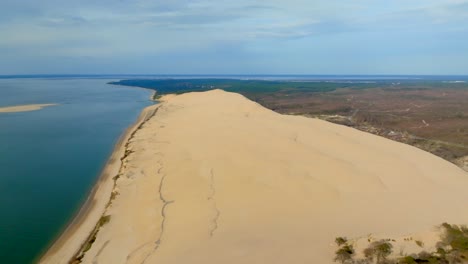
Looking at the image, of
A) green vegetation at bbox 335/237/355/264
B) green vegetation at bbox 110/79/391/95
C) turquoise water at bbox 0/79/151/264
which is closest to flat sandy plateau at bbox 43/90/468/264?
green vegetation at bbox 335/237/355/264

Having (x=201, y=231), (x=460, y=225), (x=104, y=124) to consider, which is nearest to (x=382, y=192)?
(x=460, y=225)

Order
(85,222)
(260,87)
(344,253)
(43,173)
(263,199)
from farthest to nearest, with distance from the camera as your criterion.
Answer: (260,87), (43,173), (263,199), (85,222), (344,253)

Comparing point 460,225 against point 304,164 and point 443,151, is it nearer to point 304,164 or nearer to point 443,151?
point 304,164

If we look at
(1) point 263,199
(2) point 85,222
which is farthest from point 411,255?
(2) point 85,222

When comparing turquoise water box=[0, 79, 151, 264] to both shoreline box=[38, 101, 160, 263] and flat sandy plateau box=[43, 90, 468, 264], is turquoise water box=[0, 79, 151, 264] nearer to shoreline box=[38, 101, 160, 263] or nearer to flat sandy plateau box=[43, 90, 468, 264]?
shoreline box=[38, 101, 160, 263]

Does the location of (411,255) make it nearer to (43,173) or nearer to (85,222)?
(85,222)

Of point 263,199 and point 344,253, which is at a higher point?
point 344,253
